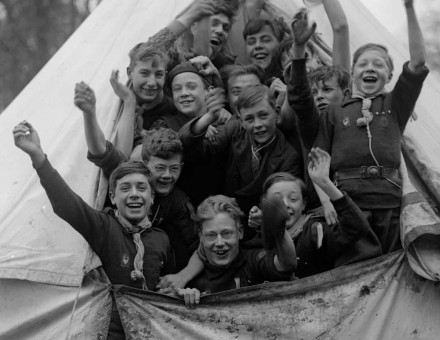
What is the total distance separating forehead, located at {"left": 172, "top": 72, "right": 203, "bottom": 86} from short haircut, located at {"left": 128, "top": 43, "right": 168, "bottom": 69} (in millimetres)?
97

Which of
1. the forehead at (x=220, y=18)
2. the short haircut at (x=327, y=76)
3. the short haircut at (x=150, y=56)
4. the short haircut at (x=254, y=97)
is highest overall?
the forehead at (x=220, y=18)

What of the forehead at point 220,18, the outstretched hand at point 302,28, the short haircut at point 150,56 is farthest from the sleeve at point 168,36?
the outstretched hand at point 302,28

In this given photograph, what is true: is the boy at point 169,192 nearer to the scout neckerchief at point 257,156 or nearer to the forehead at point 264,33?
the scout neckerchief at point 257,156

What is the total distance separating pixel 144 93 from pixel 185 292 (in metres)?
1.46

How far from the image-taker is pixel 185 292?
4176 millimetres

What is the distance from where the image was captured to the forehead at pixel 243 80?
213 inches

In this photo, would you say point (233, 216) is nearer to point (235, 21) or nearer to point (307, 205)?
point (307, 205)

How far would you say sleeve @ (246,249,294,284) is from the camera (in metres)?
4.28

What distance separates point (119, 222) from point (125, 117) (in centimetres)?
81

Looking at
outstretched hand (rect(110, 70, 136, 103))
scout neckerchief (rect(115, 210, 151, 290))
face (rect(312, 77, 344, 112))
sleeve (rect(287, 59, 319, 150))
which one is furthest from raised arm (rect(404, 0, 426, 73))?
outstretched hand (rect(110, 70, 136, 103))

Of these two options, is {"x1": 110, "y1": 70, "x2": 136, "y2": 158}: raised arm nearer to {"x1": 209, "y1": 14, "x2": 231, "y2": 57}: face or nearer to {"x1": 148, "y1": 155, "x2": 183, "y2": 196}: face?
{"x1": 148, "y1": 155, "x2": 183, "y2": 196}: face

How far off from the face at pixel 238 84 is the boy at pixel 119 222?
110 cm

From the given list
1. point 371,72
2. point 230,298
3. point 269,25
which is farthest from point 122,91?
point 230,298

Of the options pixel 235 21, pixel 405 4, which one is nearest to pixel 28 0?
pixel 235 21
